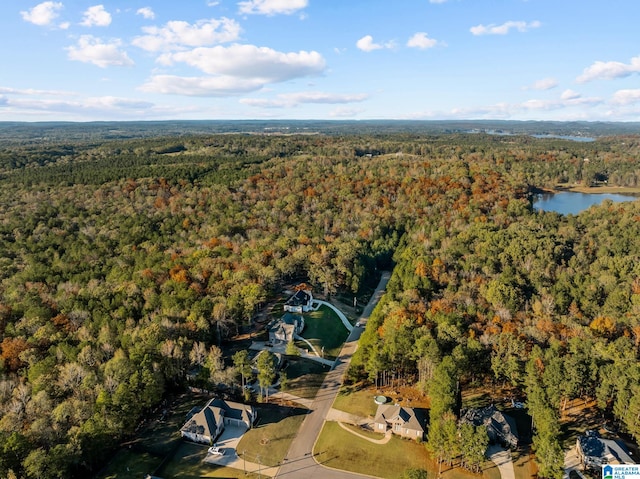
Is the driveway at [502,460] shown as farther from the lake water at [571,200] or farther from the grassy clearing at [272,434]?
the lake water at [571,200]

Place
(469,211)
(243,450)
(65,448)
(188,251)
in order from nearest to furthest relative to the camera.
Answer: (65,448), (243,450), (188,251), (469,211)

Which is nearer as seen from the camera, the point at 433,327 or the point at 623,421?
the point at 623,421

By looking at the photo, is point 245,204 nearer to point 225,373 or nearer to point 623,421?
point 225,373

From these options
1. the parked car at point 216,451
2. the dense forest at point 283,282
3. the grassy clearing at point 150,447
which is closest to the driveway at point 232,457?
the parked car at point 216,451

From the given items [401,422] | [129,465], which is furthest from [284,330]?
[129,465]

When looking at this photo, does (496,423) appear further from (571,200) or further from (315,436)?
(571,200)

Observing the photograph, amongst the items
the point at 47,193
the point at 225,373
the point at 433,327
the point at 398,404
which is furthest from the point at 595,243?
the point at 47,193

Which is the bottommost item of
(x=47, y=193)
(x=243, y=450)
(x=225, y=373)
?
(x=243, y=450)

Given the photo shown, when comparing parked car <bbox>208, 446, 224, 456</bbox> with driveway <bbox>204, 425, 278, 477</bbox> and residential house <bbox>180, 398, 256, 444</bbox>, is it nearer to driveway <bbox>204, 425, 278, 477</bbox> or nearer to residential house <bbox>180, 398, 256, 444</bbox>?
driveway <bbox>204, 425, 278, 477</bbox>
